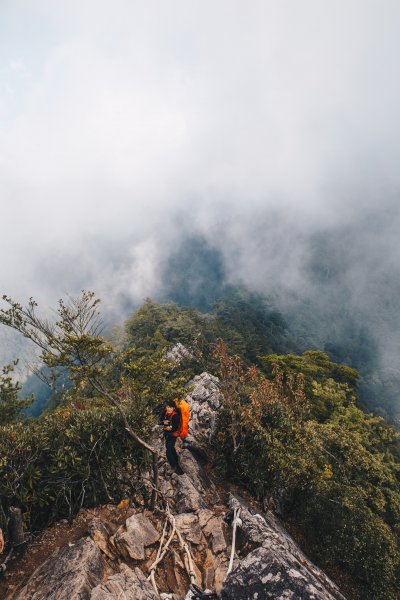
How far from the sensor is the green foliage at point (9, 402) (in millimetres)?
16781

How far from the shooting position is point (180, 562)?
752 centimetres

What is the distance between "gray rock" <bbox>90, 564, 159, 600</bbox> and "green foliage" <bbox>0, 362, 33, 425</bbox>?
44.7 feet

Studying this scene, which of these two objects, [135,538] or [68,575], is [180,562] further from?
[68,575]

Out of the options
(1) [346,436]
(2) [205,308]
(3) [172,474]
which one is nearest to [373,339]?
(2) [205,308]

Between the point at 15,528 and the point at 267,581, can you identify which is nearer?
the point at 267,581

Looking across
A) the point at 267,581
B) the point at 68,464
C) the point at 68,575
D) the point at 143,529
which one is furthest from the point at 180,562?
the point at 68,464

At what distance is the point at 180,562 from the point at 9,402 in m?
14.4

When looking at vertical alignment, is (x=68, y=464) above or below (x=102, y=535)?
above

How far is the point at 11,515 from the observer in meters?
7.41

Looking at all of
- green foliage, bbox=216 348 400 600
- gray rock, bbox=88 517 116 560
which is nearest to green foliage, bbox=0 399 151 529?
gray rock, bbox=88 517 116 560

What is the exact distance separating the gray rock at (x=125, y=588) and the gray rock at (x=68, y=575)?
0.25 m

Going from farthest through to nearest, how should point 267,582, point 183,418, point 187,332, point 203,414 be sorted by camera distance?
point 187,332 → point 203,414 → point 183,418 → point 267,582

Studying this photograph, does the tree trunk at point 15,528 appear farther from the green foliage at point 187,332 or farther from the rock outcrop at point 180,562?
the green foliage at point 187,332

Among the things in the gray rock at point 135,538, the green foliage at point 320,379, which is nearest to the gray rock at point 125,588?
the gray rock at point 135,538
